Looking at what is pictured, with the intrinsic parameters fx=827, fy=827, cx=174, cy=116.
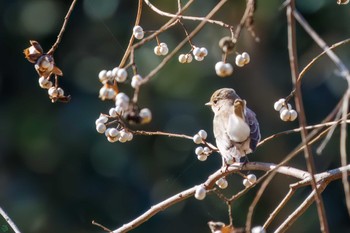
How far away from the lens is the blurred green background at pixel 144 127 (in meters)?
6.83

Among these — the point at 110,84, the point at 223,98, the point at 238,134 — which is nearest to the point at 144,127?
the point at 223,98

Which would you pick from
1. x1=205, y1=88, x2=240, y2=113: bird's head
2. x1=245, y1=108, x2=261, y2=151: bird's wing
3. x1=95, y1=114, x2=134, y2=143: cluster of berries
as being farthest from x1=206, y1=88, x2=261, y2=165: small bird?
x1=95, y1=114, x2=134, y2=143: cluster of berries

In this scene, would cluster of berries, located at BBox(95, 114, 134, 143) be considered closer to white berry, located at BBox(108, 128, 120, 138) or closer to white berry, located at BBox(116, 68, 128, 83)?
white berry, located at BBox(108, 128, 120, 138)

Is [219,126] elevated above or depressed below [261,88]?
below

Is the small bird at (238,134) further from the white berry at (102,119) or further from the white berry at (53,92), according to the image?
the white berry at (53,92)

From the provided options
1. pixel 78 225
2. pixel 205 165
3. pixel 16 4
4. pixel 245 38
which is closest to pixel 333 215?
pixel 205 165

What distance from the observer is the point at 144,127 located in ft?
22.1

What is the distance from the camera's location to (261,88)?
716 cm

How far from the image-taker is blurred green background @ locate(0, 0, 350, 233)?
269 inches

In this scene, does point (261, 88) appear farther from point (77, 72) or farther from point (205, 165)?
point (77, 72)

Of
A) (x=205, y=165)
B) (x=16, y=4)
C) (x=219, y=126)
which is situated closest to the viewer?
(x=219, y=126)

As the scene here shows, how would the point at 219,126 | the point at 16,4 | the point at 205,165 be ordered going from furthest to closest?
the point at 16,4, the point at 205,165, the point at 219,126

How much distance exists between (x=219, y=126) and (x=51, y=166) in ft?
15.4

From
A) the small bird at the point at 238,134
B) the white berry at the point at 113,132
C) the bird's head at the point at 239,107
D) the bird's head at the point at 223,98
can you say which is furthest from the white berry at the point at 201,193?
the bird's head at the point at 223,98
